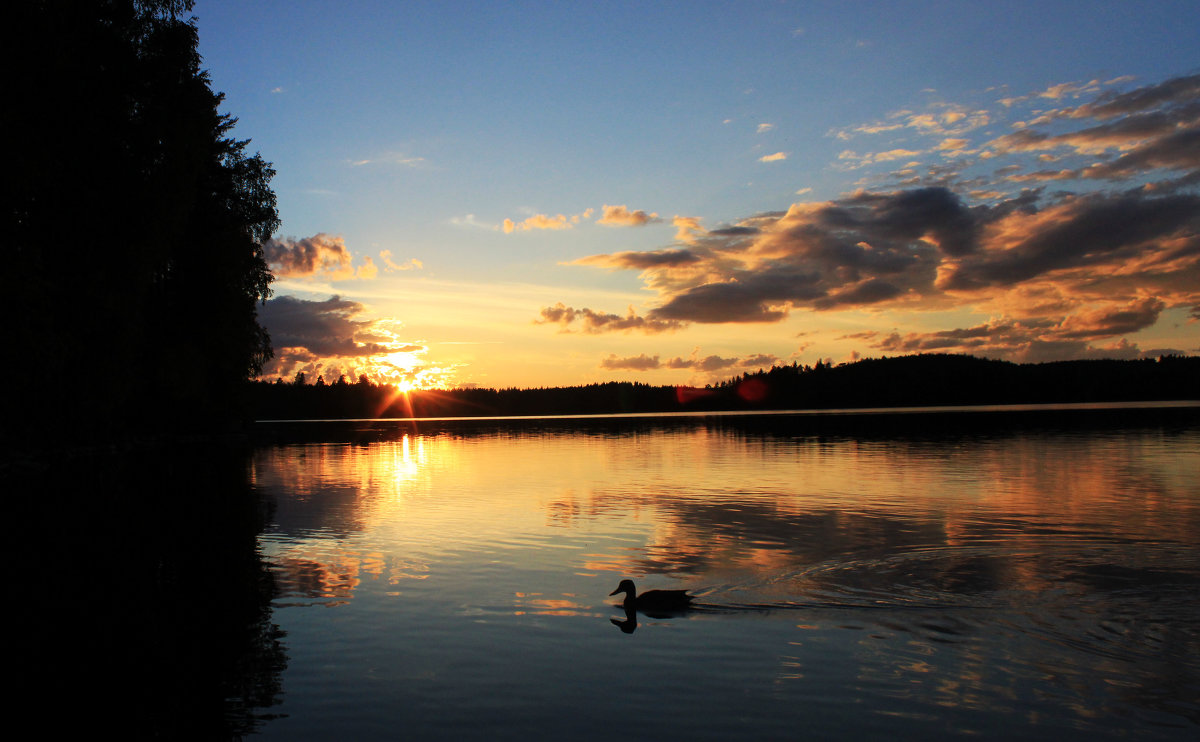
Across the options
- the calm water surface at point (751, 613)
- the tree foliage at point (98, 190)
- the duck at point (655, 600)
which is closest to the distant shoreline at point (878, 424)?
the tree foliage at point (98, 190)

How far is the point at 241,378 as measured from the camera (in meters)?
61.0

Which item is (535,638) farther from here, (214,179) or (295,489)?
(214,179)

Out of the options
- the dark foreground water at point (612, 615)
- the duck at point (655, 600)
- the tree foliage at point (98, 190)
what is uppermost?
the tree foliage at point (98, 190)

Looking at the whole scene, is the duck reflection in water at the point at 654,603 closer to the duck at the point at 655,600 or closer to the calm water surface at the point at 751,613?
the duck at the point at 655,600

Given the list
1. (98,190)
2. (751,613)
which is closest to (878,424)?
(98,190)

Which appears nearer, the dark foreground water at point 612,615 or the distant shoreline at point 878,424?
the dark foreground water at point 612,615

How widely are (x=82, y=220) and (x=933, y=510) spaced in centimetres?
3725

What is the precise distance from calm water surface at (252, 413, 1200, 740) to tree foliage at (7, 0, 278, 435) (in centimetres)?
1501

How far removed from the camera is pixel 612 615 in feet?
45.5

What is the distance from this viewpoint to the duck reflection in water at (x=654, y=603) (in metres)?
13.8

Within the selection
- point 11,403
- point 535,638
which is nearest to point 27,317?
point 11,403

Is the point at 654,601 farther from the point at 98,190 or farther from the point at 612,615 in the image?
the point at 98,190

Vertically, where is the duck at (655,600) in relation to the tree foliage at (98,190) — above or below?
below

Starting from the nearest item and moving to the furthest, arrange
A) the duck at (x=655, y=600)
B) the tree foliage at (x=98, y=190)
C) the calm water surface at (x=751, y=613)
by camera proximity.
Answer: the calm water surface at (x=751, y=613)
the duck at (x=655, y=600)
the tree foliage at (x=98, y=190)
